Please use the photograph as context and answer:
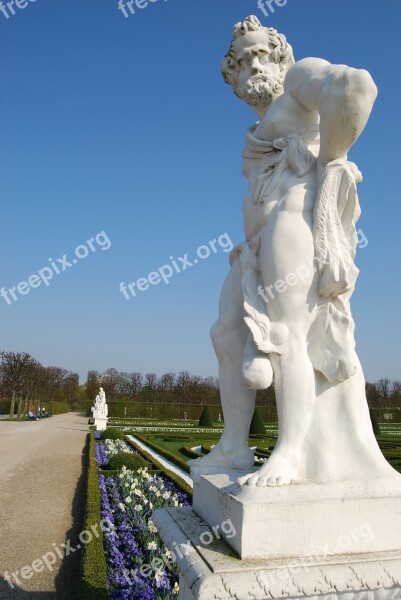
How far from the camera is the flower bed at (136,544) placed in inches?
158

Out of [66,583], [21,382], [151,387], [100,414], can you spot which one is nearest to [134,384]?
[151,387]

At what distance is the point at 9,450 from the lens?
45.1 ft

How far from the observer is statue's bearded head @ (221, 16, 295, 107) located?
2676 millimetres

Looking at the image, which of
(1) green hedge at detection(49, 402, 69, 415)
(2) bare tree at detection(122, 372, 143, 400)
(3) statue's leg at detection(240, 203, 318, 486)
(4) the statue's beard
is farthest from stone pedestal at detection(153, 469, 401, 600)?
(2) bare tree at detection(122, 372, 143, 400)

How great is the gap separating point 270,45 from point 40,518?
6677 millimetres

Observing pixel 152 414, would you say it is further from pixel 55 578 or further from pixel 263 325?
pixel 263 325

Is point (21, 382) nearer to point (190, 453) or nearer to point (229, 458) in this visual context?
point (190, 453)

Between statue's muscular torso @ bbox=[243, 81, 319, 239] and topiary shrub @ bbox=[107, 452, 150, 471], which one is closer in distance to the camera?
statue's muscular torso @ bbox=[243, 81, 319, 239]

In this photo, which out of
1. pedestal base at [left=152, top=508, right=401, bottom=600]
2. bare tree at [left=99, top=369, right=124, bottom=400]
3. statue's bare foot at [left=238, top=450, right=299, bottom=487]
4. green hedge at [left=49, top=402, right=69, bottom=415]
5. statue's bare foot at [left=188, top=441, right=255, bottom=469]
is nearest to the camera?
pedestal base at [left=152, top=508, right=401, bottom=600]

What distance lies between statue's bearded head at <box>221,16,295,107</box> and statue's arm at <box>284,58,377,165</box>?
0.36 metres

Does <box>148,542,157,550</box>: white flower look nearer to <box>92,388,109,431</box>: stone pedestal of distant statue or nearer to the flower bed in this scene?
the flower bed

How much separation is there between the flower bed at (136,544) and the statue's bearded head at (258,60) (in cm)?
355

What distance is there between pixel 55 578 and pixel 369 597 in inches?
162

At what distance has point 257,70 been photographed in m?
2.70
